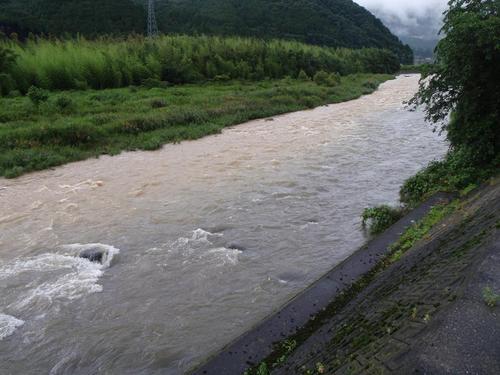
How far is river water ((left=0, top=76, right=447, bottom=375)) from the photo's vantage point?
228 inches

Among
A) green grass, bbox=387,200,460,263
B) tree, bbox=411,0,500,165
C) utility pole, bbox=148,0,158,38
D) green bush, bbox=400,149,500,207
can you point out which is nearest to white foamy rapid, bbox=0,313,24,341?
green grass, bbox=387,200,460,263

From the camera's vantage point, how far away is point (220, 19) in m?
106

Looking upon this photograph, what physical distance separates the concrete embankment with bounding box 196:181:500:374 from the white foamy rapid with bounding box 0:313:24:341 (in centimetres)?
316

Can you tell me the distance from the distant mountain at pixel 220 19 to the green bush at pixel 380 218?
6235 centimetres

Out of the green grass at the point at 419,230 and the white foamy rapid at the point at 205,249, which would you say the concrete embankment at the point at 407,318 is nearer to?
the green grass at the point at 419,230

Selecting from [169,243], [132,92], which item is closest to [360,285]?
[169,243]

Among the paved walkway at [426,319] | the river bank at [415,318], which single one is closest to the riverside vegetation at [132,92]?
the river bank at [415,318]

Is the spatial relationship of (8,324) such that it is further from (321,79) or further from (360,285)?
(321,79)

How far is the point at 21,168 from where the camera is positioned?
45.3ft

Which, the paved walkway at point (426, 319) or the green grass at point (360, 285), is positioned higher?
the paved walkway at point (426, 319)

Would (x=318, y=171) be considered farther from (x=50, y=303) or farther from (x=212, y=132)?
(x=50, y=303)

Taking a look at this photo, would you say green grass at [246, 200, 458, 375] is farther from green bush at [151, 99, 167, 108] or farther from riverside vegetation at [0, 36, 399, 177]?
green bush at [151, 99, 167, 108]

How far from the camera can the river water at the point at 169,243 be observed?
19.0ft

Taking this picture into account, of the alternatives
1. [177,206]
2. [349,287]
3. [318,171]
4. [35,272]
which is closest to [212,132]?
[318,171]
